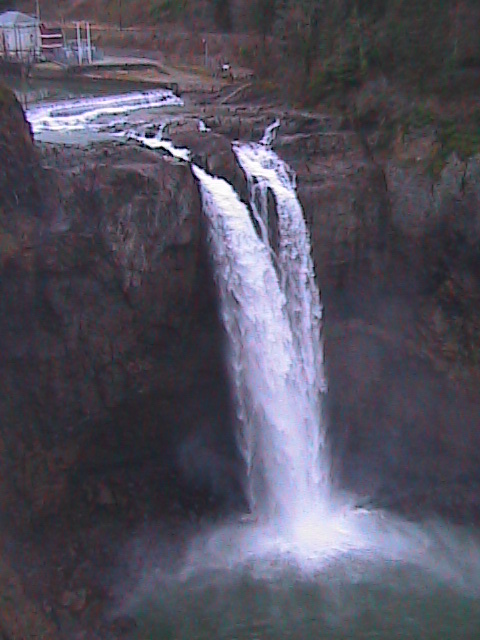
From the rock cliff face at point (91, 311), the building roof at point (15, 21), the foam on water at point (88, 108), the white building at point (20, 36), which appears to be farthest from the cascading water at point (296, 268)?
the building roof at point (15, 21)

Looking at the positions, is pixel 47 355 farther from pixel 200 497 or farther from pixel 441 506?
pixel 441 506

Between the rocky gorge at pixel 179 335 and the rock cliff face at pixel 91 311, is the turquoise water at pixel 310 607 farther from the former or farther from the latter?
the rock cliff face at pixel 91 311

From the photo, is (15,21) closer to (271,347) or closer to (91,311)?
(91,311)

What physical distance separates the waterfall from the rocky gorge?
1.55ft

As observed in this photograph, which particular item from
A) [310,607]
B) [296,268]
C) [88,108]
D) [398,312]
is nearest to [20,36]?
[88,108]

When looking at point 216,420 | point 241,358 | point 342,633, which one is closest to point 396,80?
point 241,358

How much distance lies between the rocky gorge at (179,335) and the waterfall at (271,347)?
18.6 inches

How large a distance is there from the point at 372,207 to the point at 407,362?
389 centimetres

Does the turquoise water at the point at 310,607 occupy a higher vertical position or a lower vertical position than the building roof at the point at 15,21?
lower

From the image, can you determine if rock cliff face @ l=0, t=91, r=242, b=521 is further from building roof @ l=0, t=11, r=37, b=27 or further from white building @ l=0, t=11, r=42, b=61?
building roof @ l=0, t=11, r=37, b=27

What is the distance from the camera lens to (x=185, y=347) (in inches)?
694

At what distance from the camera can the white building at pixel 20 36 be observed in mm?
28094

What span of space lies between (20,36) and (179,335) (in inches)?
673

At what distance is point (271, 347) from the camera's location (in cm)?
1728
